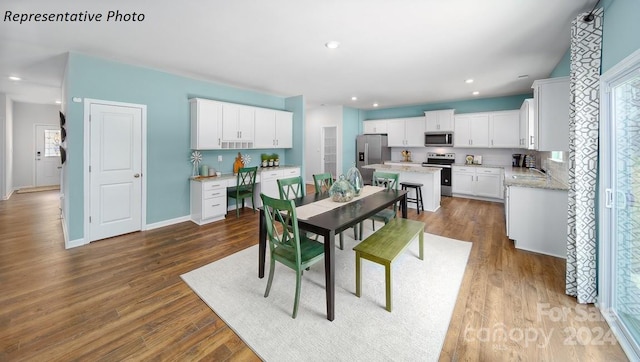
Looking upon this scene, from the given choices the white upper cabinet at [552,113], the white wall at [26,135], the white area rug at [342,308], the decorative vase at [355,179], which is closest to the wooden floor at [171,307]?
the white area rug at [342,308]

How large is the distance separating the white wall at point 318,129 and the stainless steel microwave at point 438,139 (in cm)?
A: 247

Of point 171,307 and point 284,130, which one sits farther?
point 284,130

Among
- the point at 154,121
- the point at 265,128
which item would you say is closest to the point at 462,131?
the point at 265,128

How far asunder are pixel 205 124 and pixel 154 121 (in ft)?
2.54

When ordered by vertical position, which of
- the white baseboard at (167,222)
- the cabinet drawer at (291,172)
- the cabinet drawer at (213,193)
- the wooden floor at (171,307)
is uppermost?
the cabinet drawer at (291,172)

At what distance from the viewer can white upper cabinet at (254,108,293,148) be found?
18.5ft

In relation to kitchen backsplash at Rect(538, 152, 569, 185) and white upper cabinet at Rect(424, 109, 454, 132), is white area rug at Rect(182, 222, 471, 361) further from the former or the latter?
white upper cabinet at Rect(424, 109, 454, 132)

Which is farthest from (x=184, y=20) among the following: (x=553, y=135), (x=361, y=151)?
(x=361, y=151)

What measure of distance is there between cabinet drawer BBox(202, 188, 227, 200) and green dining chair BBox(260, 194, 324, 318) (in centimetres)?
257

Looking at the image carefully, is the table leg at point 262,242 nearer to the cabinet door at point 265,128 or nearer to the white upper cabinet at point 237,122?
the white upper cabinet at point 237,122

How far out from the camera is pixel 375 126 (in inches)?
Result: 324

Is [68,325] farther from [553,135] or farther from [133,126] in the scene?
[553,135]

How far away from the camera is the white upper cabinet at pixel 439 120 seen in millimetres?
6852

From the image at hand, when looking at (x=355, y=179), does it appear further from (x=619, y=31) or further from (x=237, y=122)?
(x=237, y=122)
